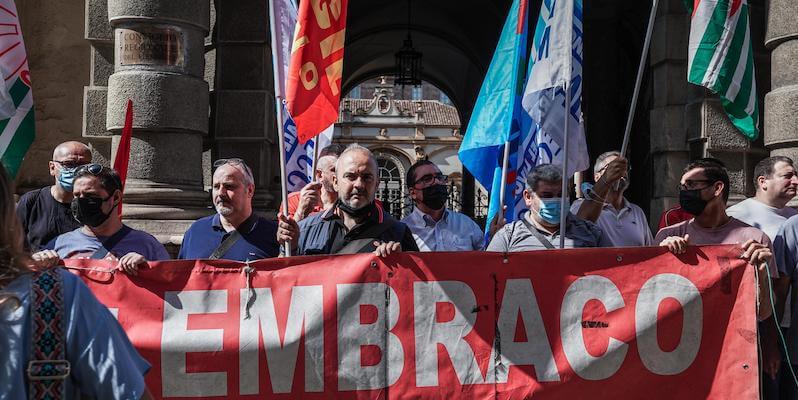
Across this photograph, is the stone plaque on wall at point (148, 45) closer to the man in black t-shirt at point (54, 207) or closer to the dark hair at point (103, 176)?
the man in black t-shirt at point (54, 207)

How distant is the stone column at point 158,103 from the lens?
7.44 m

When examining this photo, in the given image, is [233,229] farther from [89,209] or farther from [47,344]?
[47,344]

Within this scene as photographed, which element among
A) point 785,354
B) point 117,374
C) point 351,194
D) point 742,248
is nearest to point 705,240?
point 742,248

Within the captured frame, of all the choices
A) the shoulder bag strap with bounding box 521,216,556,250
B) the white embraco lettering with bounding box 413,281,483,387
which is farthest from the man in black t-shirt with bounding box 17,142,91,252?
the shoulder bag strap with bounding box 521,216,556,250

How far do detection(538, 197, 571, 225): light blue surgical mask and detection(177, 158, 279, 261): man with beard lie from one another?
1420mm

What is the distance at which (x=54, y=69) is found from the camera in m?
8.89

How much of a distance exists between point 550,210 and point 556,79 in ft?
3.18

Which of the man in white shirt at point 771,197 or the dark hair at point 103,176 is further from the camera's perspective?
the man in white shirt at point 771,197

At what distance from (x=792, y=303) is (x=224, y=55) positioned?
20.3ft

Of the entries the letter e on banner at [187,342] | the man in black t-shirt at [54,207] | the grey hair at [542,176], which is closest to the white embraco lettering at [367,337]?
the letter e on banner at [187,342]

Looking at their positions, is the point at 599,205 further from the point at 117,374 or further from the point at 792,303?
the point at 117,374

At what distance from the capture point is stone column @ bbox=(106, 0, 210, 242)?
24.4 ft

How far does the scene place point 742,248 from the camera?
15.2 feet

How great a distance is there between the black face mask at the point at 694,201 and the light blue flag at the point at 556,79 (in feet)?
2.45
